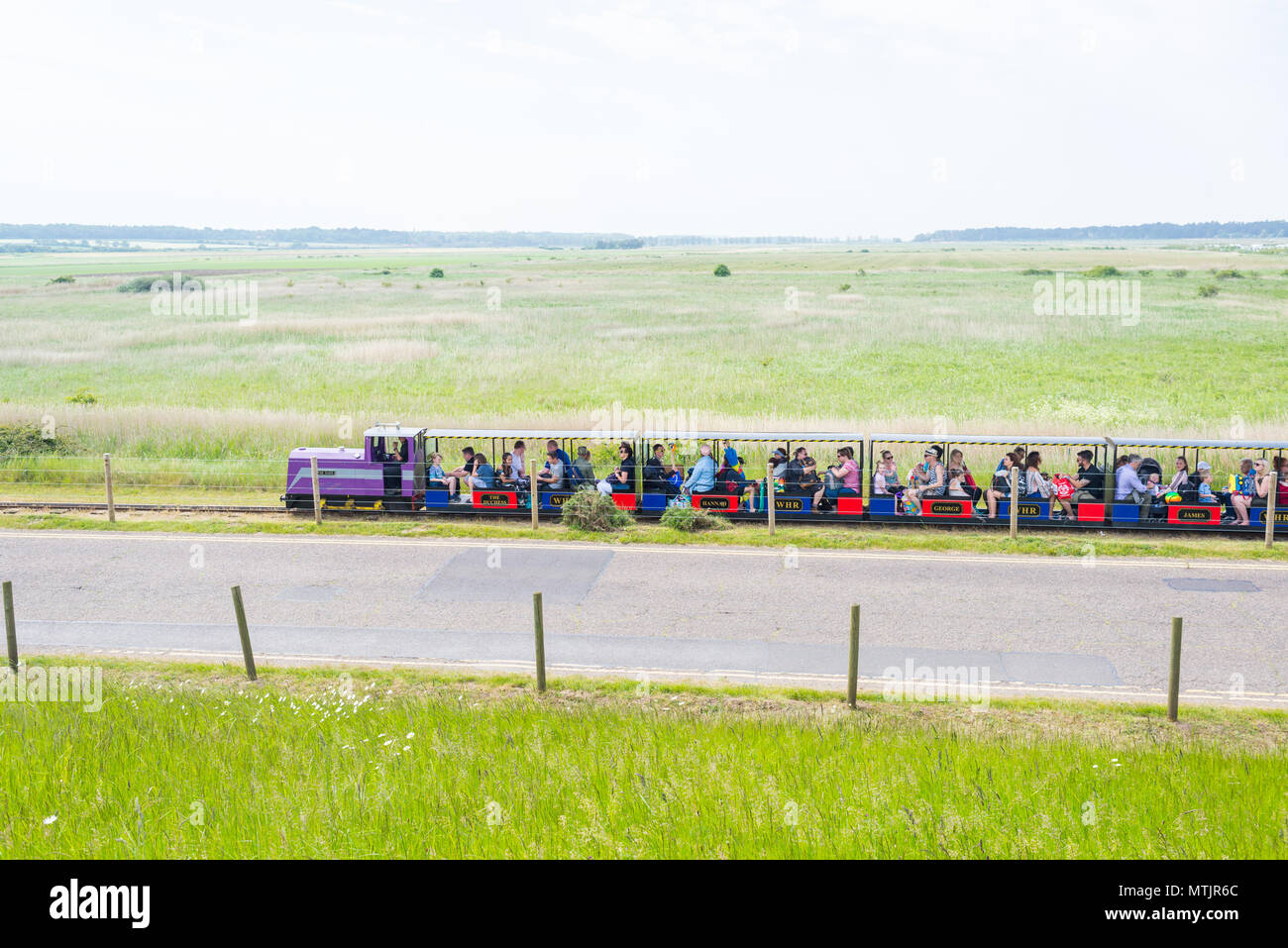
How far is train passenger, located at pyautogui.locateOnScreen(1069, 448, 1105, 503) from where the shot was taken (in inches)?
810

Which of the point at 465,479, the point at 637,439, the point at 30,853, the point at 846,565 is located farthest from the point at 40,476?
the point at 30,853

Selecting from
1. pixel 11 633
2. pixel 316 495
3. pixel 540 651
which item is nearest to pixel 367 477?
pixel 316 495

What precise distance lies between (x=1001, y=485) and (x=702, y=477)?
5935 mm

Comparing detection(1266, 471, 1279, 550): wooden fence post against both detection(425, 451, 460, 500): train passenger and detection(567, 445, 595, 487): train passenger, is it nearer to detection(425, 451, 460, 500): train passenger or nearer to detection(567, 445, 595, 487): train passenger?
detection(567, 445, 595, 487): train passenger

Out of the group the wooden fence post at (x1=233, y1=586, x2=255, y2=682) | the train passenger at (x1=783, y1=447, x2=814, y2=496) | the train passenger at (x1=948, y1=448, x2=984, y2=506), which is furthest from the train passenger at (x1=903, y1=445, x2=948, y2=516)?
the wooden fence post at (x1=233, y1=586, x2=255, y2=682)

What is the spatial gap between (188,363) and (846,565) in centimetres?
3922

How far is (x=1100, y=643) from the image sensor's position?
562 inches

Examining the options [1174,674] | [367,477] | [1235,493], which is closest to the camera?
[1174,674]

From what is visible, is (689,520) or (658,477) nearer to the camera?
(689,520)

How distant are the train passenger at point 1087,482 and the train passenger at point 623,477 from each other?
28.7ft

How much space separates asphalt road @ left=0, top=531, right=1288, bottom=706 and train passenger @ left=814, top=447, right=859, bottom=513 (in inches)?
91.6

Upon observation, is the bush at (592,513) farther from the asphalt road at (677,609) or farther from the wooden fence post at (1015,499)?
the wooden fence post at (1015,499)

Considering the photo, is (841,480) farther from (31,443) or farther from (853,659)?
(31,443)

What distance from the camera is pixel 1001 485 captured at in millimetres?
21094
